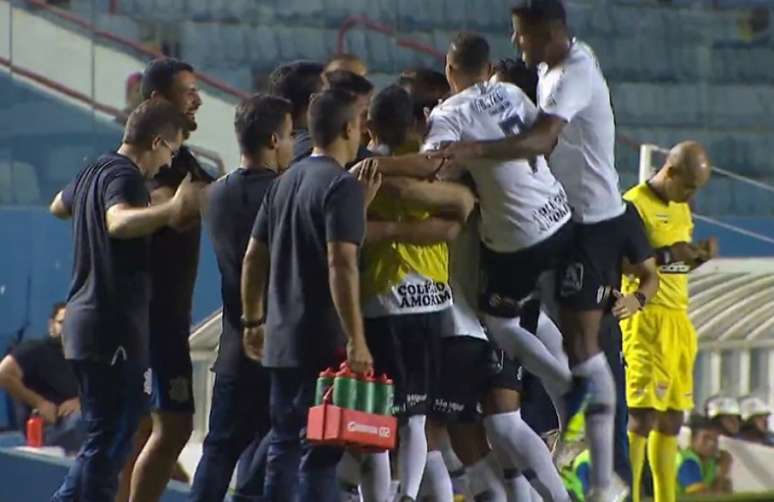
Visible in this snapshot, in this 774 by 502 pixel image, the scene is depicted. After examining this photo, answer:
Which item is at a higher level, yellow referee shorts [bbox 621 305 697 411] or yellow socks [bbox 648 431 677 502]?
yellow referee shorts [bbox 621 305 697 411]

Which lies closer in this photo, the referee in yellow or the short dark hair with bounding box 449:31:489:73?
the short dark hair with bounding box 449:31:489:73

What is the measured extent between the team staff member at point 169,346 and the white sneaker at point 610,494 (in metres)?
1.52

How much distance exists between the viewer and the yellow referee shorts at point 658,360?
392 inches

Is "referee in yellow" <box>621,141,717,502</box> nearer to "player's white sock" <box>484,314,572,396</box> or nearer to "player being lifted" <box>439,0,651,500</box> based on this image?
"player being lifted" <box>439,0,651,500</box>

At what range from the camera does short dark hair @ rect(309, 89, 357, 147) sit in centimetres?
684

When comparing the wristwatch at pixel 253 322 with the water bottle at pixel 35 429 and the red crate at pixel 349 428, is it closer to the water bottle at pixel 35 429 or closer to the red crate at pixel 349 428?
the red crate at pixel 349 428

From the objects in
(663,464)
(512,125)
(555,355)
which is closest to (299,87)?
(512,125)

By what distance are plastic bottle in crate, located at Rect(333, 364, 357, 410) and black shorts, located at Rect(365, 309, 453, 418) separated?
0.50 metres

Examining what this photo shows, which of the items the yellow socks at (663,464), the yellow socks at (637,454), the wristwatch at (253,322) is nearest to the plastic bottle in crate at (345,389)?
the wristwatch at (253,322)

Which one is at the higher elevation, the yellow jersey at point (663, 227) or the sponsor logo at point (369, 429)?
the yellow jersey at point (663, 227)

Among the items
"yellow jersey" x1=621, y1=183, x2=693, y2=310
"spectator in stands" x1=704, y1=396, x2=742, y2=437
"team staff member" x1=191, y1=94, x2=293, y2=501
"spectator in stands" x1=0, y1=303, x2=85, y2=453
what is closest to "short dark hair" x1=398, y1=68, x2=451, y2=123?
"team staff member" x1=191, y1=94, x2=293, y2=501

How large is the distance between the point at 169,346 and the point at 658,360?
305cm

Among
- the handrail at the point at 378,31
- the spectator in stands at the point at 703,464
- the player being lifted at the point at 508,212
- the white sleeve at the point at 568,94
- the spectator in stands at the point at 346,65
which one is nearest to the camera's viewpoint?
the white sleeve at the point at 568,94

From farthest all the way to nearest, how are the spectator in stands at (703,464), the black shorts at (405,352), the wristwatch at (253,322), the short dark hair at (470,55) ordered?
the spectator in stands at (703,464) < the short dark hair at (470,55) < the black shorts at (405,352) < the wristwatch at (253,322)
